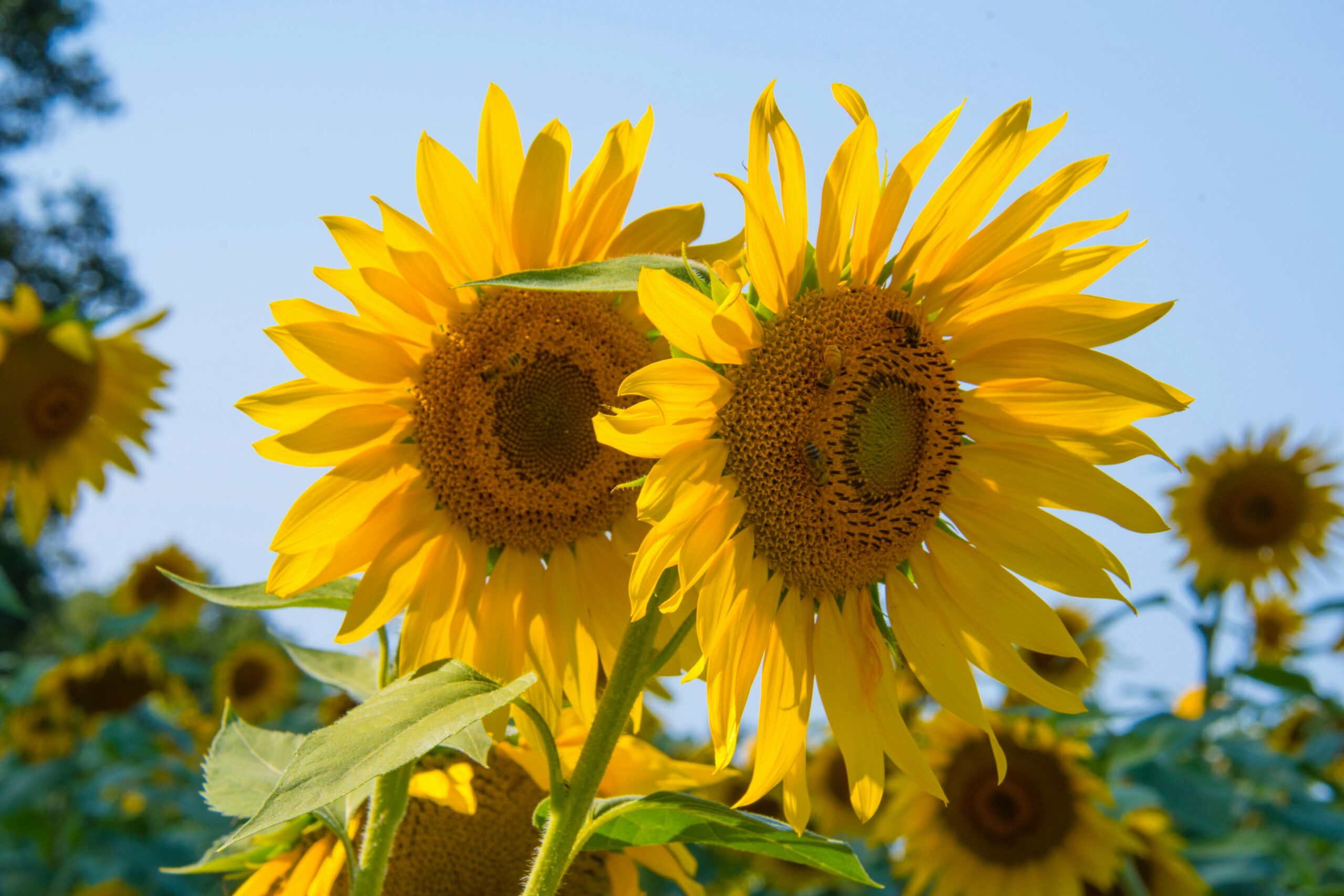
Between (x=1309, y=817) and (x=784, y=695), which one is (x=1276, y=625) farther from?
(x=784, y=695)

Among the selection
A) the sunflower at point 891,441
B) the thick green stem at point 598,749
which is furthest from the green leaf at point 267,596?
the sunflower at point 891,441

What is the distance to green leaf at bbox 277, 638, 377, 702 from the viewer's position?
187 cm

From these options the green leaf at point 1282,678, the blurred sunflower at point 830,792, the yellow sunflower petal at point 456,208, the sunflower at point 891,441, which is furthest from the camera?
the blurred sunflower at point 830,792

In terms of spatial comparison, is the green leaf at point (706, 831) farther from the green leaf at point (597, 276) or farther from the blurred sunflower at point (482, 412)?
the green leaf at point (597, 276)

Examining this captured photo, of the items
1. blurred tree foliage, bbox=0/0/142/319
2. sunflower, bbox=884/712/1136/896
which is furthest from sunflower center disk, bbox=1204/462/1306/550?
blurred tree foliage, bbox=0/0/142/319

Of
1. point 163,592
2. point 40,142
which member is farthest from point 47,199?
point 163,592

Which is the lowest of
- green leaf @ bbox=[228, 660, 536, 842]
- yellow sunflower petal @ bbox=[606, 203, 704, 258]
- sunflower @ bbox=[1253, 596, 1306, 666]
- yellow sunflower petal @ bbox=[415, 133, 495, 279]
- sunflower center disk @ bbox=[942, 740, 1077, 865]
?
green leaf @ bbox=[228, 660, 536, 842]

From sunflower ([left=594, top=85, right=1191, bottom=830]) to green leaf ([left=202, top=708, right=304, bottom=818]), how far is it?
691 millimetres

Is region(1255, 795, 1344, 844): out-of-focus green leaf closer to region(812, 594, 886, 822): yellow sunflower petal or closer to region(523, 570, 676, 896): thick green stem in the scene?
region(812, 594, 886, 822): yellow sunflower petal

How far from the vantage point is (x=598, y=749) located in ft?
4.74

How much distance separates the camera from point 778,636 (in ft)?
5.31

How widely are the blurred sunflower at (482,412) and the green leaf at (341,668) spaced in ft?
0.53

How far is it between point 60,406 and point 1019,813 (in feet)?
16.3

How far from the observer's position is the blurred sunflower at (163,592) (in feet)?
26.2
